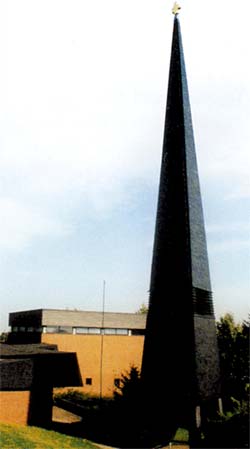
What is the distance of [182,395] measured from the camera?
16484mm

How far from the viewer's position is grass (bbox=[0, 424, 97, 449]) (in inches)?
517

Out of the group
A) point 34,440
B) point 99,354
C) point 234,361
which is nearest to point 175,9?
point 234,361

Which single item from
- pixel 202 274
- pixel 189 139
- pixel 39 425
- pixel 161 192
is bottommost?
pixel 39 425

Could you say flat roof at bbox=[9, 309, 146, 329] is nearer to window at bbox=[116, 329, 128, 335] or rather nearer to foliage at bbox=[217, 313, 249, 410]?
window at bbox=[116, 329, 128, 335]

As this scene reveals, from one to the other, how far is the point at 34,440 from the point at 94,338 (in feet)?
60.9

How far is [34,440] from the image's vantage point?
47.0ft

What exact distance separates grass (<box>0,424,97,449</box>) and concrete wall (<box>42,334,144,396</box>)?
46.0 feet

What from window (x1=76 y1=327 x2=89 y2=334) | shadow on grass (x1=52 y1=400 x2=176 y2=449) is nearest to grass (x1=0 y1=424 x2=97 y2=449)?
shadow on grass (x1=52 y1=400 x2=176 y2=449)

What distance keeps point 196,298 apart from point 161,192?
5.24 m

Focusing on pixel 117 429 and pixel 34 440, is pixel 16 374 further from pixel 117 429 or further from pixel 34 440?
pixel 117 429

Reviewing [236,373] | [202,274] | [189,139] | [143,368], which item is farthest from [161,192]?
[236,373]

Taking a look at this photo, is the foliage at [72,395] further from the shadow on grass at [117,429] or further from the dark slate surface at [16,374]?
the dark slate surface at [16,374]

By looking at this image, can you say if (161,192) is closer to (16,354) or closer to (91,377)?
(16,354)

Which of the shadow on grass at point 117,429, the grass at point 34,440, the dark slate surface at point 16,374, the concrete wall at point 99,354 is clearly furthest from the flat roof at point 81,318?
the grass at point 34,440
